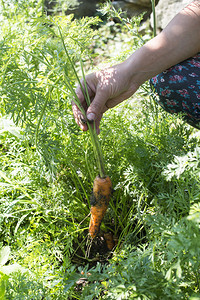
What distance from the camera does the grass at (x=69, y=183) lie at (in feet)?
3.22

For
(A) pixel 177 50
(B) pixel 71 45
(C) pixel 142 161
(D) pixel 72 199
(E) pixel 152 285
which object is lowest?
(E) pixel 152 285

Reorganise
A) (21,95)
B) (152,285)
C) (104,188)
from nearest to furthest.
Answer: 1. (152,285)
2. (21,95)
3. (104,188)

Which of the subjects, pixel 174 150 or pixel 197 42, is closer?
pixel 174 150

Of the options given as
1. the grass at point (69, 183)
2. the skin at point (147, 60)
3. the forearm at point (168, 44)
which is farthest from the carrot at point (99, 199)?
the forearm at point (168, 44)

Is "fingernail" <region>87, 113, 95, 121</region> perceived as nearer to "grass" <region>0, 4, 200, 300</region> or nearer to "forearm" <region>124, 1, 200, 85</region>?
"grass" <region>0, 4, 200, 300</region>

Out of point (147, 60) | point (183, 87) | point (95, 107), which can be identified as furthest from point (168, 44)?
point (95, 107)

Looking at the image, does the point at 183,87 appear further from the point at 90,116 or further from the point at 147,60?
the point at 90,116

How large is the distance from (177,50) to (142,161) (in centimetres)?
50

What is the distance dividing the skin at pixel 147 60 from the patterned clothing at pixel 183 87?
0.12 m

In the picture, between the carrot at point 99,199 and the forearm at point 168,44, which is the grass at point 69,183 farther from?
the forearm at point 168,44

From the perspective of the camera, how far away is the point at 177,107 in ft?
4.99

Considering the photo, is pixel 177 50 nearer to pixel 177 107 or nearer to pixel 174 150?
pixel 177 107

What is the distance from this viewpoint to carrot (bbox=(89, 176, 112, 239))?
1277mm

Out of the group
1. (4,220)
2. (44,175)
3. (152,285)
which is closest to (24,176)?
(44,175)
